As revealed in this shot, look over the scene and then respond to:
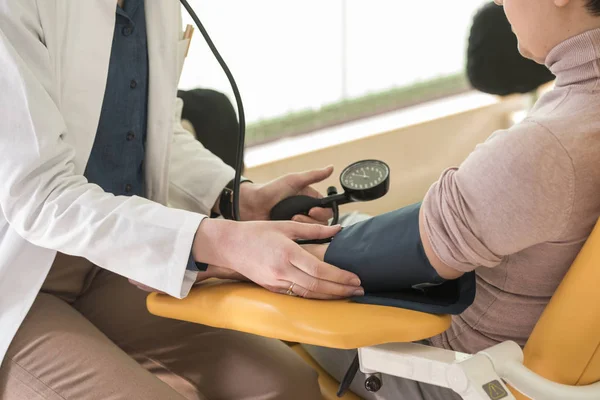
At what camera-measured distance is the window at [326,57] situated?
2174 mm

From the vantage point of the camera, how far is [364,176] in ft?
4.19

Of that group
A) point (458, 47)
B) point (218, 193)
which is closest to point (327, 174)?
point (218, 193)

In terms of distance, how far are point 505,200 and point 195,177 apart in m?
0.80

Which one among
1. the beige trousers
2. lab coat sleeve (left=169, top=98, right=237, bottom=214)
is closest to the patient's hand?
the beige trousers

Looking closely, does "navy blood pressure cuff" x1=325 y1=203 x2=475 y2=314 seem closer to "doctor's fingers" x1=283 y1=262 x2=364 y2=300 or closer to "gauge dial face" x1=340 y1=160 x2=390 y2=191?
"doctor's fingers" x1=283 y1=262 x2=364 y2=300

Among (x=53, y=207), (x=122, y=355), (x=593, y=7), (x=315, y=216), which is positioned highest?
(x=593, y=7)

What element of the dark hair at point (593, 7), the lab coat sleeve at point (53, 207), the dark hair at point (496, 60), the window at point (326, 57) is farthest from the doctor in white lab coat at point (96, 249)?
the dark hair at point (496, 60)

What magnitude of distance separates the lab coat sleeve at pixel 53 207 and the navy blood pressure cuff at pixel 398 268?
0.86ft

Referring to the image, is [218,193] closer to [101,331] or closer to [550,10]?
[101,331]

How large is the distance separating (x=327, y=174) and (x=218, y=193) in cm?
25

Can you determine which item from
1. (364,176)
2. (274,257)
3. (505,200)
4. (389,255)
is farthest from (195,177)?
(505,200)

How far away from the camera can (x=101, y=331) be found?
4.32ft

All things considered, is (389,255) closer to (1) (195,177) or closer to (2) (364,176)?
(2) (364,176)

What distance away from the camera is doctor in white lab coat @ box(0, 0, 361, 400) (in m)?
1.08
